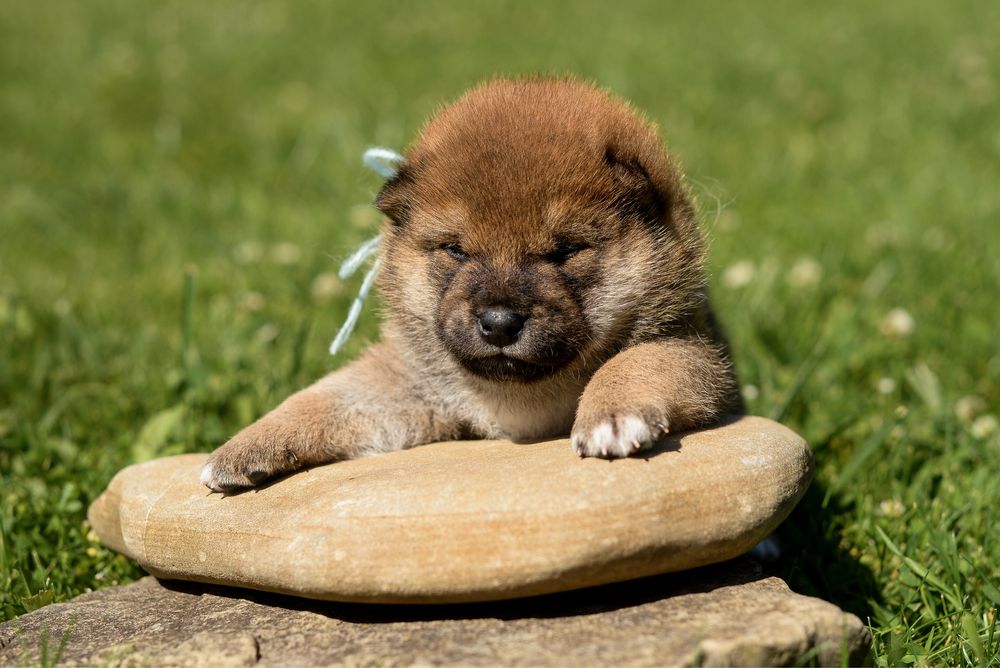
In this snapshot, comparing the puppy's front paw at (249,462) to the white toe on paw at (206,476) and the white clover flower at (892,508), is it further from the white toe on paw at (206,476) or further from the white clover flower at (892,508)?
the white clover flower at (892,508)

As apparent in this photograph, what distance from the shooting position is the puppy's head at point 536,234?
3014 millimetres

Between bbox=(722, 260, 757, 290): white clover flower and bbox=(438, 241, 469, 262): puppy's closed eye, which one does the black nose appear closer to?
bbox=(438, 241, 469, 262): puppy's closed eye

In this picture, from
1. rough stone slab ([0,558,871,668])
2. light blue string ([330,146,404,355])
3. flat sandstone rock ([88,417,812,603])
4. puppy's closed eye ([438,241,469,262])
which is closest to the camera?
rough stone slab ([0,558,871,668])

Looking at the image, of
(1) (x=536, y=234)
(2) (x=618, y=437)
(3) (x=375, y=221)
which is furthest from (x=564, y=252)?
(3) (x=375, y=221)

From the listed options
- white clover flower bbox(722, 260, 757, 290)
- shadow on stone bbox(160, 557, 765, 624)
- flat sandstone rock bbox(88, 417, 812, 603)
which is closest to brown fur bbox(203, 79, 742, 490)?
flat sandstone rock bbox(88, 417, 812, 603)

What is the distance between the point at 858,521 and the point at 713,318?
0.90 meters

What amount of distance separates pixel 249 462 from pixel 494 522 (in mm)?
951

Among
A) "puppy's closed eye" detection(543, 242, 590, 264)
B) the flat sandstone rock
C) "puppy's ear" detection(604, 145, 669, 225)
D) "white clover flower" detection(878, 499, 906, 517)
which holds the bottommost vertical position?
"white clover flower" detection(878, 499, 906, 517)

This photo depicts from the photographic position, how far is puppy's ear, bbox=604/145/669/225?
316 cm

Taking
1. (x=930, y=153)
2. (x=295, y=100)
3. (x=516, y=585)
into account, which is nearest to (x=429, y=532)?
(x=516, y=585)

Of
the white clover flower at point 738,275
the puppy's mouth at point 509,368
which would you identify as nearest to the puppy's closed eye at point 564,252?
the puppy's mouth at point 509,368

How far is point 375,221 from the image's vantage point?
643cm

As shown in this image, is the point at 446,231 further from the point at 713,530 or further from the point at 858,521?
the point at 858,521

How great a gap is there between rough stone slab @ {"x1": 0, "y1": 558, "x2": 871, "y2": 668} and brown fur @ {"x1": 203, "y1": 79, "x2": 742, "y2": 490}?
0.41m
